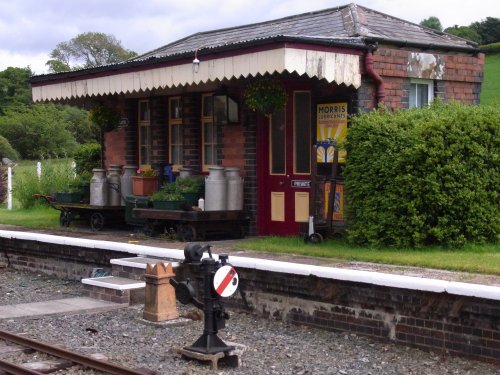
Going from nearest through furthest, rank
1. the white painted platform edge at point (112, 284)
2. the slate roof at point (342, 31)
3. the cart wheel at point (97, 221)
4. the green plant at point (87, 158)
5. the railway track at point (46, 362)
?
the railway track at point (46, 362) → the white painted platform edge at point (112, 284) → the slate roof at point (342, 31) → the cart wheel at point (97, 221) → the green plant at point (87, 158)

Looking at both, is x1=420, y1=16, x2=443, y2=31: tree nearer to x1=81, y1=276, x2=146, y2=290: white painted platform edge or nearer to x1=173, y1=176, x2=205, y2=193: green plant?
x1=173, y1=176, x2=205, y2=193: green plant

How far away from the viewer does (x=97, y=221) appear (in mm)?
15523

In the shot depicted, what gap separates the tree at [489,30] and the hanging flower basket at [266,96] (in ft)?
139

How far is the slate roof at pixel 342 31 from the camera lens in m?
12.1

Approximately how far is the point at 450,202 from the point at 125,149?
8.02 m

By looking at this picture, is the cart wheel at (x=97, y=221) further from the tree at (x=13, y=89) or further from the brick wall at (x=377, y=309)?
the tree at (x=13, y=89)

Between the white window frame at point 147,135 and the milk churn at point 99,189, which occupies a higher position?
the white window frame at point 147,135

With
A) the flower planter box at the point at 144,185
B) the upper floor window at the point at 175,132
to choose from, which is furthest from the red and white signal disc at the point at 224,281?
the upper floor window at the point at 175,132

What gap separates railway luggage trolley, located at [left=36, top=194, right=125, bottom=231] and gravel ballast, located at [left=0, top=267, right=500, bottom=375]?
509 centimetres

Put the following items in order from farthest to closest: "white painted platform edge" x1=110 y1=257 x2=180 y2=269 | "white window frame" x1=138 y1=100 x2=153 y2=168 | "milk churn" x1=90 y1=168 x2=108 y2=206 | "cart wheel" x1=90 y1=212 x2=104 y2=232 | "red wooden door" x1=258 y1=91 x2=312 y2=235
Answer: "white window frame" x1=138 y1=100 x2=153 y2=168 < "cart wheel" x1=90 y1=212 x2=104 y2=232 < "milk churn" x1=90 y1=168 x2=108 y2=206 < "red wooden door" x1=258 y1=91 x2=312 y2=235 < "white painted platform edge" x1=110 y1=257 x2=180 y2=269

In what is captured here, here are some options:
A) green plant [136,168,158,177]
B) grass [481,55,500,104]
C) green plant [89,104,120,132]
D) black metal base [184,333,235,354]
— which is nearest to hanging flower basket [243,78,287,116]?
green plant [136,168,158,177]

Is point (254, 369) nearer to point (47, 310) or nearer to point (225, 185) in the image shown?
point (47, 310)

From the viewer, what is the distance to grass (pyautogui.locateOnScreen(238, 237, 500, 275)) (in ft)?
30.9

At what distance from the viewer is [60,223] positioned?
16.5m
